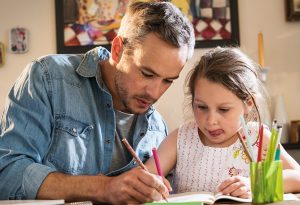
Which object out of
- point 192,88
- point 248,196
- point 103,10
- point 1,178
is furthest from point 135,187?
point 103,10

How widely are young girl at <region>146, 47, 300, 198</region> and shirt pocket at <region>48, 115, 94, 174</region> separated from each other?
0.70ft

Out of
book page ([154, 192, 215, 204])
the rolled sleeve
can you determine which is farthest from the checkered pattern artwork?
book page ([154, 192, 215, 204])

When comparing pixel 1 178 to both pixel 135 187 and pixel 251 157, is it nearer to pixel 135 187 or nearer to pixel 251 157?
pixel 135 187

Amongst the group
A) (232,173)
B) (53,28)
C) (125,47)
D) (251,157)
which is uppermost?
(53,28)

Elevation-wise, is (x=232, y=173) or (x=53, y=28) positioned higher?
(x=53, y=28)

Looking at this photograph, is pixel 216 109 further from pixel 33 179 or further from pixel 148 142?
pixel 33 179

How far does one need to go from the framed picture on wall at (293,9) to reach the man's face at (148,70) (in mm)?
1630

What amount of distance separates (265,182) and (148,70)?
55cm

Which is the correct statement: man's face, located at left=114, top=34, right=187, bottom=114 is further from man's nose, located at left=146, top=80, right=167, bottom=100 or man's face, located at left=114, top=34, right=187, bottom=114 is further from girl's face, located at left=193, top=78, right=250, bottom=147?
girl's face, located at left=193, top=78, right=250, bottom=147

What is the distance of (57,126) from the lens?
4.71 feet

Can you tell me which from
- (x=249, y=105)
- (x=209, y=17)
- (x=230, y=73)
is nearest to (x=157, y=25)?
(x=230, y=73)

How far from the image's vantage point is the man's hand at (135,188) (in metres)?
1.04

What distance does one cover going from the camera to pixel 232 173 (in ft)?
4.77

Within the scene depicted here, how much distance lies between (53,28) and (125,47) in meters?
1.64
